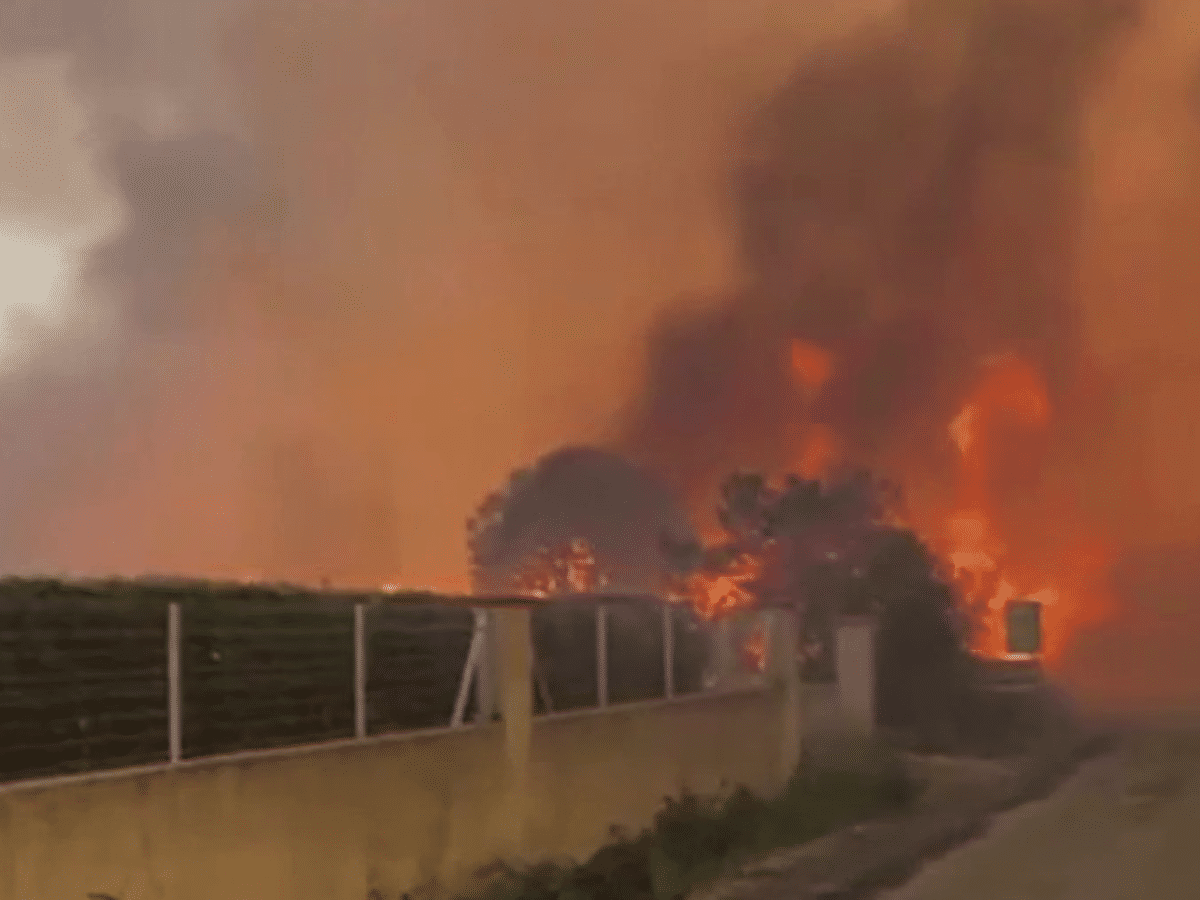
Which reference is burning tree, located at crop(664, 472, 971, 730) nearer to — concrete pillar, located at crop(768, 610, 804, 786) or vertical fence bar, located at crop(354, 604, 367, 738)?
concrete pillar, located at crop(768, 610, 804, 786)

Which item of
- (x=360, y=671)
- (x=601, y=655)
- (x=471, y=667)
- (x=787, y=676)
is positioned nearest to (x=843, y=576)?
(x=787, y=676)

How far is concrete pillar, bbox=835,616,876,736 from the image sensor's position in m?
20.9

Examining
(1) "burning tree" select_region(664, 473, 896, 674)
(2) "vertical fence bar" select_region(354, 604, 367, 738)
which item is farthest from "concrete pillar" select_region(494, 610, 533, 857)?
(1) "burning tree" select_region(664, 473, 896, 674)

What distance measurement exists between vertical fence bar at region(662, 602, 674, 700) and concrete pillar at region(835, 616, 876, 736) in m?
5.34

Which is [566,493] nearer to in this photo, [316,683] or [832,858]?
[832,858]

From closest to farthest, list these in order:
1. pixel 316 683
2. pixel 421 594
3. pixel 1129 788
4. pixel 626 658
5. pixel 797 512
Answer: pixel 316 683, pixel 421 594, pixel 626 658, pixel 1129 788, pixel 797 512

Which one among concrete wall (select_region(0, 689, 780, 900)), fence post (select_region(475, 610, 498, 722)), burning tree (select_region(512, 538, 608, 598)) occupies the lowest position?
concrete wall (select_region(0, 689, 780, 900))

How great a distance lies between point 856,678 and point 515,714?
32.7ft

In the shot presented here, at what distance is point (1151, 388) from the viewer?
3700 centimetres

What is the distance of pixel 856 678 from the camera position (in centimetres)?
2128

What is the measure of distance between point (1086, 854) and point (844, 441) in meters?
21.9

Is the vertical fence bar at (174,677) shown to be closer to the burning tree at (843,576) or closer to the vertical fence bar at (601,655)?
the vertical fence bar at (601,655)

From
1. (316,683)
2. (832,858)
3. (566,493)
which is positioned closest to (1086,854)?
(832,858)

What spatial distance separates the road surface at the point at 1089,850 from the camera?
11.4 metres
